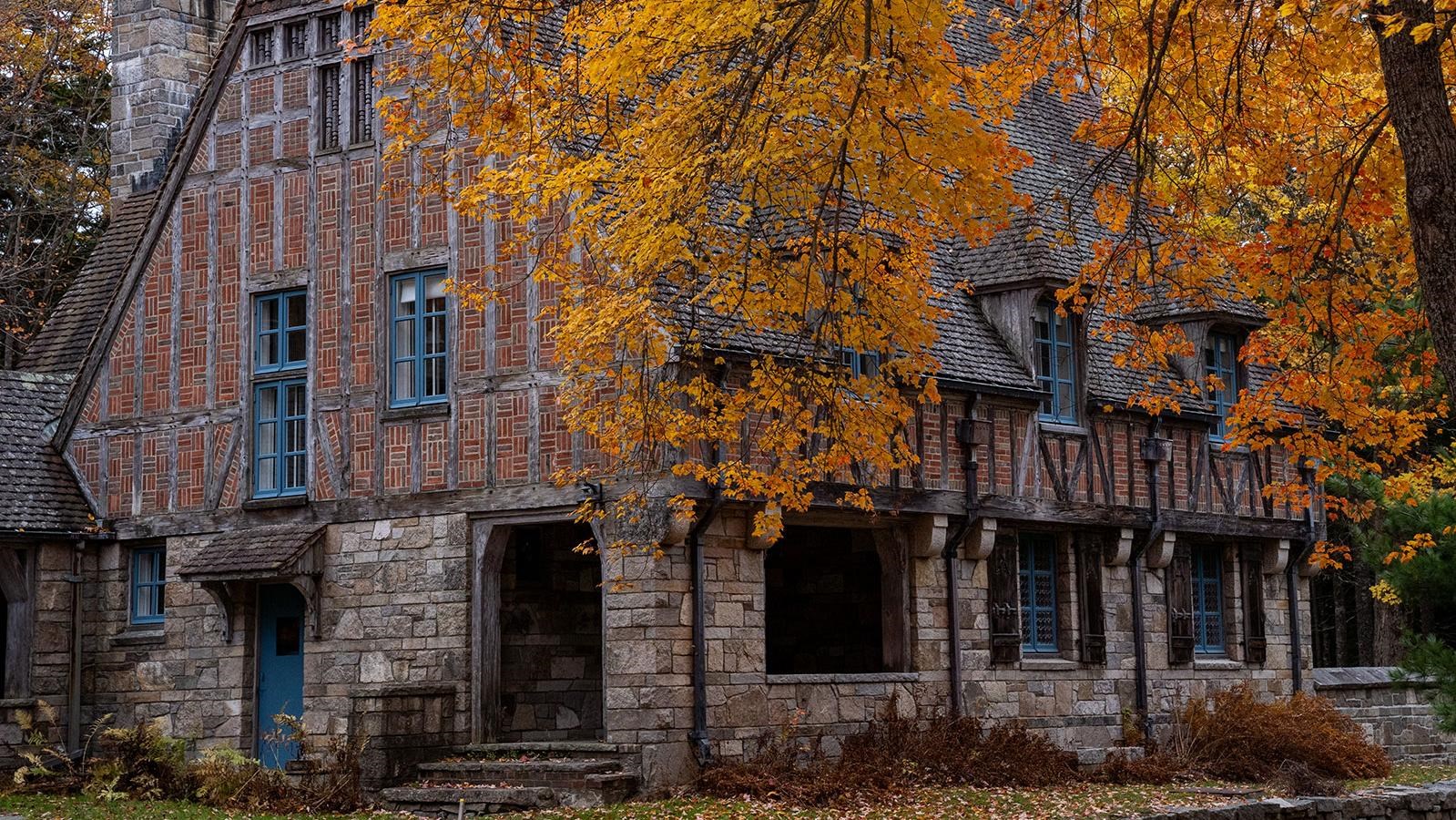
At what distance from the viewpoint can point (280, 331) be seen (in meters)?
20.5

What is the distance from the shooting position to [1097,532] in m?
22.3

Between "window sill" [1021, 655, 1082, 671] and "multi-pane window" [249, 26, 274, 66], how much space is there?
34.7ft

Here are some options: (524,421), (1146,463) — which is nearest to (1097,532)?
(1146,463)

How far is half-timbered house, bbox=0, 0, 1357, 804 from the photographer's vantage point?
18375 mm

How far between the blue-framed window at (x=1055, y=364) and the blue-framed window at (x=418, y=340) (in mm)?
6849

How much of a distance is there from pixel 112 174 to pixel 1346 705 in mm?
18258

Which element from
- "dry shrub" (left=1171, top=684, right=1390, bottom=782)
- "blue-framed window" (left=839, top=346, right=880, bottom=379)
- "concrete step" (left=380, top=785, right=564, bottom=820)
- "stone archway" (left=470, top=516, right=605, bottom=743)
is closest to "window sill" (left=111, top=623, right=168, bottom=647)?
"stone archway" (left=470, top=516, right=605, bottom=743)

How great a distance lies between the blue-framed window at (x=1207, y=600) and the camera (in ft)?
78.6

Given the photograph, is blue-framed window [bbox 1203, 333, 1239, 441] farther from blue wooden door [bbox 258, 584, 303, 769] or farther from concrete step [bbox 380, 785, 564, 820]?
blue wooden door [bbox 258, 584, 303, 769]

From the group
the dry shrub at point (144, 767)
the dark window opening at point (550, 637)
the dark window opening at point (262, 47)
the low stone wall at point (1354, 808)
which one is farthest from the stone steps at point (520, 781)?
the dark window opening at point (262, 47)

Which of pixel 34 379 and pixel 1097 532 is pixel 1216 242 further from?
pixel 34 379

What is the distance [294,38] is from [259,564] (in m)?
5.70

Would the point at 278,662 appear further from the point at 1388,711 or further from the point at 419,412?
the point at 1388,711

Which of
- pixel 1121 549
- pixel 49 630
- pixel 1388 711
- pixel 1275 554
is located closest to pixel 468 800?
pixel 49 630
